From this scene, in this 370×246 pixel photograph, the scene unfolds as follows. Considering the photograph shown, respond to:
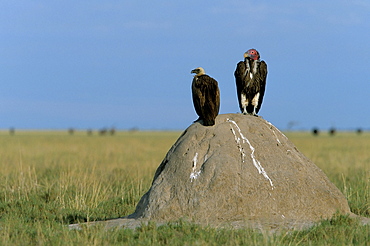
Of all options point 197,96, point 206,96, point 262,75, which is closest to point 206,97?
point 206,96

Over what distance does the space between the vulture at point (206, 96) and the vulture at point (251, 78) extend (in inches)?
29.9

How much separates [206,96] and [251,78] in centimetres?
108

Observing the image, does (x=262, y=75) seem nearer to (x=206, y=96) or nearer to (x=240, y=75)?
(x=240, y=75)

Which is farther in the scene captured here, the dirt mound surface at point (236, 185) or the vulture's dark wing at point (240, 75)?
the vulture's dark wing at point (240, 75)

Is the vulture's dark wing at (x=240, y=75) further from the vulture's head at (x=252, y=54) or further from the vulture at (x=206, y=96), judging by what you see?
the vulture at (x=206, y=96)

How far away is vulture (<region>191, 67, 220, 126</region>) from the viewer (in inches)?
319

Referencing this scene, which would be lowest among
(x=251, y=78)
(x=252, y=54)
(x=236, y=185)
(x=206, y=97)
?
(x=236, y=185)

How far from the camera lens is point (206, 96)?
8.08 metres

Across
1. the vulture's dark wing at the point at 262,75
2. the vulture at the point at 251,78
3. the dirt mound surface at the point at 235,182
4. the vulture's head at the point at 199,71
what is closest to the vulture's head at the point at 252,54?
the vulture at the point at 251,78

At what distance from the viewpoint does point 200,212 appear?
7.56m

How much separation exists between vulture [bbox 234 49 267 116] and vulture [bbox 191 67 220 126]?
0.76 m

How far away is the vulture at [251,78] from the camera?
8781mm

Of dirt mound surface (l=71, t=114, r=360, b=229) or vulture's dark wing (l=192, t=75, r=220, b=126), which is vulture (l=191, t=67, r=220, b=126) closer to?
A: vulture's dark wing (l=192, t=75, r=220, b=126)

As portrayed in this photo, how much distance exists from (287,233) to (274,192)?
3.14ft
